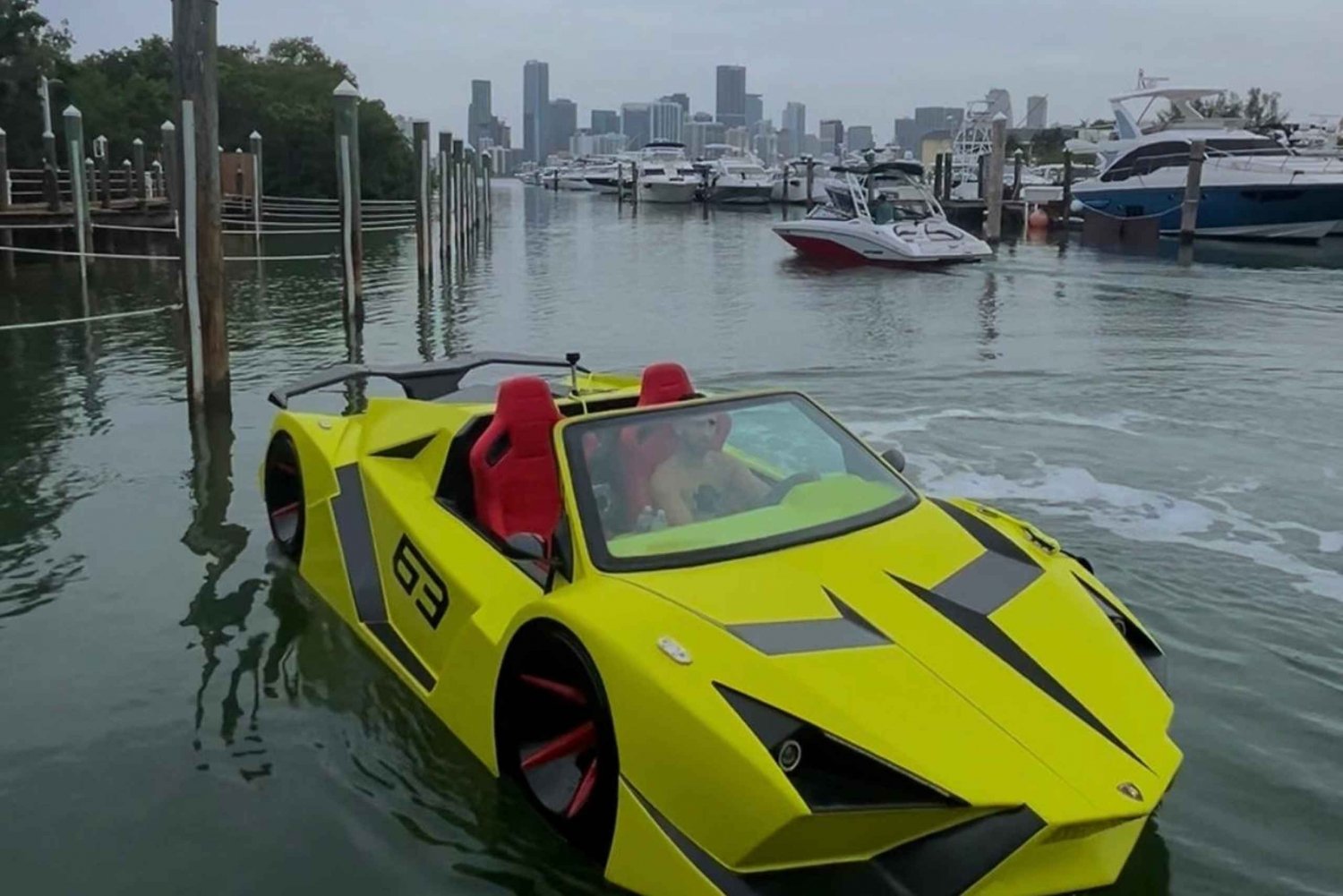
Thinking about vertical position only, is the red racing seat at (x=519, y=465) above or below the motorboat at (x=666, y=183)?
below

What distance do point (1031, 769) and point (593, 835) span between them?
4.17 ft

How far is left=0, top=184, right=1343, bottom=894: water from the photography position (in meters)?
4.12

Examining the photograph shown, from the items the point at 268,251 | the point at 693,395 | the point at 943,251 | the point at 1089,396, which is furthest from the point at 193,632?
the point at 268,251

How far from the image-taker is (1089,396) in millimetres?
12156

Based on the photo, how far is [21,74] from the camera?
31.5 meters

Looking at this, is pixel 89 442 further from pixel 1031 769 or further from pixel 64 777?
pixel 1031 769

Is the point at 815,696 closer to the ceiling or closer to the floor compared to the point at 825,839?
closer to the ceiling

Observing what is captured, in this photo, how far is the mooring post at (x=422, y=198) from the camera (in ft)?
75.0

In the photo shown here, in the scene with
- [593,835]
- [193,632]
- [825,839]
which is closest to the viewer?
[825,839]

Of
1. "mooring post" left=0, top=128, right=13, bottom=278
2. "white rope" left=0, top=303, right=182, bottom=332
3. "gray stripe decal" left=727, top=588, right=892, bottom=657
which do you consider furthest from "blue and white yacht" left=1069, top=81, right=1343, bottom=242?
"gray stripe decal" left=727, top=588, right=892, bottom=657

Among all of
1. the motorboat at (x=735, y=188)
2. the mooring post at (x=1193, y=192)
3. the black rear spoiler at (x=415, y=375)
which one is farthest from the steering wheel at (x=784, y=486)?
the motorboat at (x=735, y=188)

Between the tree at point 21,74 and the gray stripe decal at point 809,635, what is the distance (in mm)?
31863

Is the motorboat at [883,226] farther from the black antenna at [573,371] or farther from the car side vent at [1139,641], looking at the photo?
the car side vent at [1139,641]

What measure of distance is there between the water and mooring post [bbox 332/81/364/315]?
2.54 feet
